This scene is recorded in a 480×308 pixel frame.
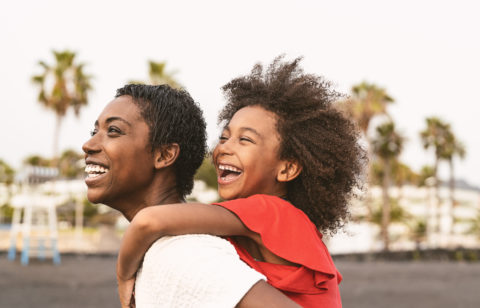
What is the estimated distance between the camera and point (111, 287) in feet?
49.8

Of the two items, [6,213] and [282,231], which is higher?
[282,231]

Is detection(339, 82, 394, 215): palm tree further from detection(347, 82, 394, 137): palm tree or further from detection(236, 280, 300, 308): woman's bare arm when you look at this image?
detection(236, 280, 300, 308): woman's bare arm

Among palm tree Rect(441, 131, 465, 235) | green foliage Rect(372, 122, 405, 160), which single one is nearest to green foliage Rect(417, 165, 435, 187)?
palm tree Rect(441, 131, 465, 235)

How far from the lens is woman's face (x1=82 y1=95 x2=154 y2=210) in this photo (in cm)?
186

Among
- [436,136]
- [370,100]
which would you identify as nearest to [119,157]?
[370,100]

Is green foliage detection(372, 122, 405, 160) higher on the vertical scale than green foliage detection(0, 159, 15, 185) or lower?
higher

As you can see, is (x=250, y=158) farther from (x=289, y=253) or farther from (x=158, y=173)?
(x=289, y=253)

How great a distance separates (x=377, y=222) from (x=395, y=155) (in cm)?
927

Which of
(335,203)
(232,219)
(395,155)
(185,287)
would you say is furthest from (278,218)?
(395,155)

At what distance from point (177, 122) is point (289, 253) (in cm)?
61

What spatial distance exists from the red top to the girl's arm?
0.04 m

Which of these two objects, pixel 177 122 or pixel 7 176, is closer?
pixel 177 122

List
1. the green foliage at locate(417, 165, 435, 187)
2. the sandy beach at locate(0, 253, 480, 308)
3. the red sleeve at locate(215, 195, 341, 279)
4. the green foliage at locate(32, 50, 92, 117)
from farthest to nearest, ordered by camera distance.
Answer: the green foliage at locate(417, 165, 435, 187) → the green foliage at locate(32, 50, 92, 117) → the sandy beach at locate(0, 253, 480, 308) → the red sleeve at locate(215, 195, 341, 279)

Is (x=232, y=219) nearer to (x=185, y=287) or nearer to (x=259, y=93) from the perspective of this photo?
(x=185, y=287)
